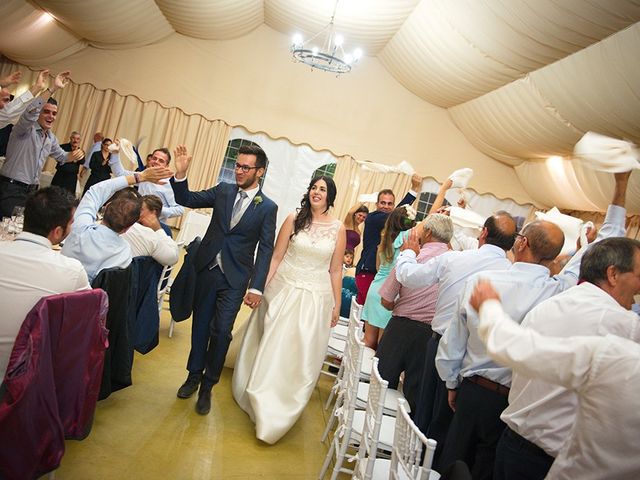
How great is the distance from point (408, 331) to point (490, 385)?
1089 mm

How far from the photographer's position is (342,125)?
11930mm

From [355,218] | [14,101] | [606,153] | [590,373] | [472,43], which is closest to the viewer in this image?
[590,373]

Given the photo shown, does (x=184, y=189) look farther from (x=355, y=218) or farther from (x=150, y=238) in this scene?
(x=355, y=218)

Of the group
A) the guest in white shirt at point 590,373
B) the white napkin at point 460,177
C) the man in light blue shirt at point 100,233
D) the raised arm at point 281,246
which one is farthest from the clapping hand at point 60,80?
the guest in white shirt at point 590,373

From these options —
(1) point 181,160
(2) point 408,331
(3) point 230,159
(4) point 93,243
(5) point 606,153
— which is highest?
(3) point 230,159

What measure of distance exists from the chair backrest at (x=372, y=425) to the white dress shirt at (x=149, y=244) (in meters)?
1.81

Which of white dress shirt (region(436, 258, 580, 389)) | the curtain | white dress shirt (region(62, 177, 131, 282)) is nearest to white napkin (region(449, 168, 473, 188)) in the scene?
white dress shirt (region(436, 258, 580, 389))

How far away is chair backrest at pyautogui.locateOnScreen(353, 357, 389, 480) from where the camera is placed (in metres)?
2.21

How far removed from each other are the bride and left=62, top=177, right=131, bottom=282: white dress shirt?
1.16 metres

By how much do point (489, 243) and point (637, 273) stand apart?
4.19 feet

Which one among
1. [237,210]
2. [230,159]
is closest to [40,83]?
[237,210]

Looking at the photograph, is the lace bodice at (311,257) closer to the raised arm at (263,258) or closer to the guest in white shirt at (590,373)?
the raised arm at (263,258)

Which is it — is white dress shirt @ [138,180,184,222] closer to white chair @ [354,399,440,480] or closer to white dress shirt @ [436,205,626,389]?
white dress shirt @ [436,205,626,389]

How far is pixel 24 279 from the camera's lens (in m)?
1.95
